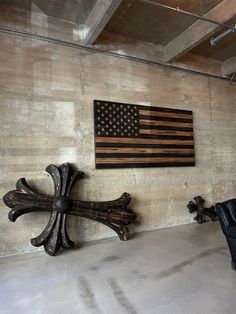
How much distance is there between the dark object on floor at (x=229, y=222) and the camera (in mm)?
3111

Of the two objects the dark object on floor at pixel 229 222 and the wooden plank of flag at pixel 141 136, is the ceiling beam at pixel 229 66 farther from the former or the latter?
the dark object on floor at pixel 229 222

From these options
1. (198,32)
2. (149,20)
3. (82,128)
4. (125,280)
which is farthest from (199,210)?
(149,20)

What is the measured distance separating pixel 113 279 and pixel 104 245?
53.9 inches

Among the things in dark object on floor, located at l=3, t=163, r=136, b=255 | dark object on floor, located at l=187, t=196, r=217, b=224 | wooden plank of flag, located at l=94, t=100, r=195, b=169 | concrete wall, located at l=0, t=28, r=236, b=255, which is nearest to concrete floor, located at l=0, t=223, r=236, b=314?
dark object on floor, located at l=3, t=163, r=136, b=255

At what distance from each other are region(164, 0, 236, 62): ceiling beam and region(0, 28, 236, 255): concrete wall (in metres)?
0.48

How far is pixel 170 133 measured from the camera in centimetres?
563

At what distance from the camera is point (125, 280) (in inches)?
115

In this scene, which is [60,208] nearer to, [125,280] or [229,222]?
[125,280]

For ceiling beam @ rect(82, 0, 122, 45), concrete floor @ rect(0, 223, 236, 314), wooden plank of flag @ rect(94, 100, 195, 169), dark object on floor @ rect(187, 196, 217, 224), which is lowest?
concrete floor @ rect(0, 223, 236, 314)

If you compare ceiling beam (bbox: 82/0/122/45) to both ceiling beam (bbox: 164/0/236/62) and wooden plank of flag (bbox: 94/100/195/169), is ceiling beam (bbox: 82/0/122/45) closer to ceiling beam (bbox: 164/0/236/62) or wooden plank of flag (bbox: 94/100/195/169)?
wooden plank of flag (bbox: 94/100/195/169)

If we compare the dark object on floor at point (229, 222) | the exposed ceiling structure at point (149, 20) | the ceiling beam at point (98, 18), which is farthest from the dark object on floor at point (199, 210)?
the ceiling beam at point (98, 18)

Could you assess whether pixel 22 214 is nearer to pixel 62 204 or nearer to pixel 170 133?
pixel 62 204

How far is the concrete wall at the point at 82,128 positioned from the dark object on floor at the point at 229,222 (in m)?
2.12

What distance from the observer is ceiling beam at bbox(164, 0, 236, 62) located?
410 cm
